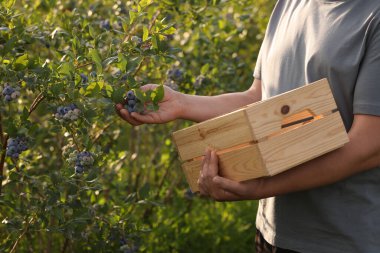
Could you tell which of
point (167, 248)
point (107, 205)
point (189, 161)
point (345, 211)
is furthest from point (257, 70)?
point (167, 248)

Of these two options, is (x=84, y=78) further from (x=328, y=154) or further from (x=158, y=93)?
(x=328, y=154)

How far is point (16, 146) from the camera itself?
2.10 metres

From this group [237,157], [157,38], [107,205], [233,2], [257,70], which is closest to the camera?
[237,157]

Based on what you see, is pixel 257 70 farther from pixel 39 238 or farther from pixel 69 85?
pixel 39 238

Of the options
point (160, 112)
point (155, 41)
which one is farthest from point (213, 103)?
point (155, 41)

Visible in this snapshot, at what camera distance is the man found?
1.79 meters

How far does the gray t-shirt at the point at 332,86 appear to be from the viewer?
1.78 m

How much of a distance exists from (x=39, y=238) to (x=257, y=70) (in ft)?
3.95

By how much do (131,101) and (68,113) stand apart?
177mm

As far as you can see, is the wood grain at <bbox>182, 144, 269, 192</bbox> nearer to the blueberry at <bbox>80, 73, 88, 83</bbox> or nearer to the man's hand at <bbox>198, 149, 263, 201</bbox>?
the man's hand at <bbox>198, 149, 263, 201</bbox>

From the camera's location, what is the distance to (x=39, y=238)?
2.90 meters

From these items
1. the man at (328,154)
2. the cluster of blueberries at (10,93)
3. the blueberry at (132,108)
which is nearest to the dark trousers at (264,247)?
the man at (328,154)

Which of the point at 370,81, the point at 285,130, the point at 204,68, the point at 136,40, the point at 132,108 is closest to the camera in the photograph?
the point at 370,81

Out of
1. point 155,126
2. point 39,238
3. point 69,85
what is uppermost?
point 69,85
